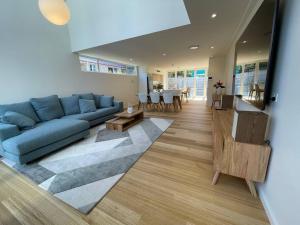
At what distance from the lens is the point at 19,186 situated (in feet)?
5.34

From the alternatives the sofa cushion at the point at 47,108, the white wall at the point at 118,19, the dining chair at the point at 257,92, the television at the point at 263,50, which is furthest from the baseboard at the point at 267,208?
the sofa cushion at the point at 47,108

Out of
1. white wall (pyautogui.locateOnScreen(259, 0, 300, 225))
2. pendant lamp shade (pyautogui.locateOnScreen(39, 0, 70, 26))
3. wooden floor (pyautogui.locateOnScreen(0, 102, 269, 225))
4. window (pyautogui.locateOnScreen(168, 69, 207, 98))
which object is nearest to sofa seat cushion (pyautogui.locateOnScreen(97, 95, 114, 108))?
pendant lamp shade (pyautogui.locateOnScreen(39, 0, 70, 26))

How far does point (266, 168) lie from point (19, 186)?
2.79 meters

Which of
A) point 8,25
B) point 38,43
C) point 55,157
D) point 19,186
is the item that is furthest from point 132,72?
point 19,186

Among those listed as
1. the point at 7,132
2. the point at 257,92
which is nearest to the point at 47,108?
the point at 7,132

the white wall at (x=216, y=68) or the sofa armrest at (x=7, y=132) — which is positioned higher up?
the white wall at (x=216, y=68)

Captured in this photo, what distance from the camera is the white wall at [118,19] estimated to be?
8.87 feet

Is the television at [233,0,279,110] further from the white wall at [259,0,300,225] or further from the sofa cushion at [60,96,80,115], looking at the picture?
the sofa cushion at [60,96,80,115]

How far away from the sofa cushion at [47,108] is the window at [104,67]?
6.12 ft

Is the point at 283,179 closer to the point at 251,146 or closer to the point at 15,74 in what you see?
the point at 251,146

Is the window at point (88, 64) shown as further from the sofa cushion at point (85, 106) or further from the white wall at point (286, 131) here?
the white wall at point (286, 131)

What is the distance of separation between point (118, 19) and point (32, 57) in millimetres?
2328

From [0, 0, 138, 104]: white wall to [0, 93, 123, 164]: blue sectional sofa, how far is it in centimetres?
47

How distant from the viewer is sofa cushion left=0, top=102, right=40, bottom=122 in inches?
100
